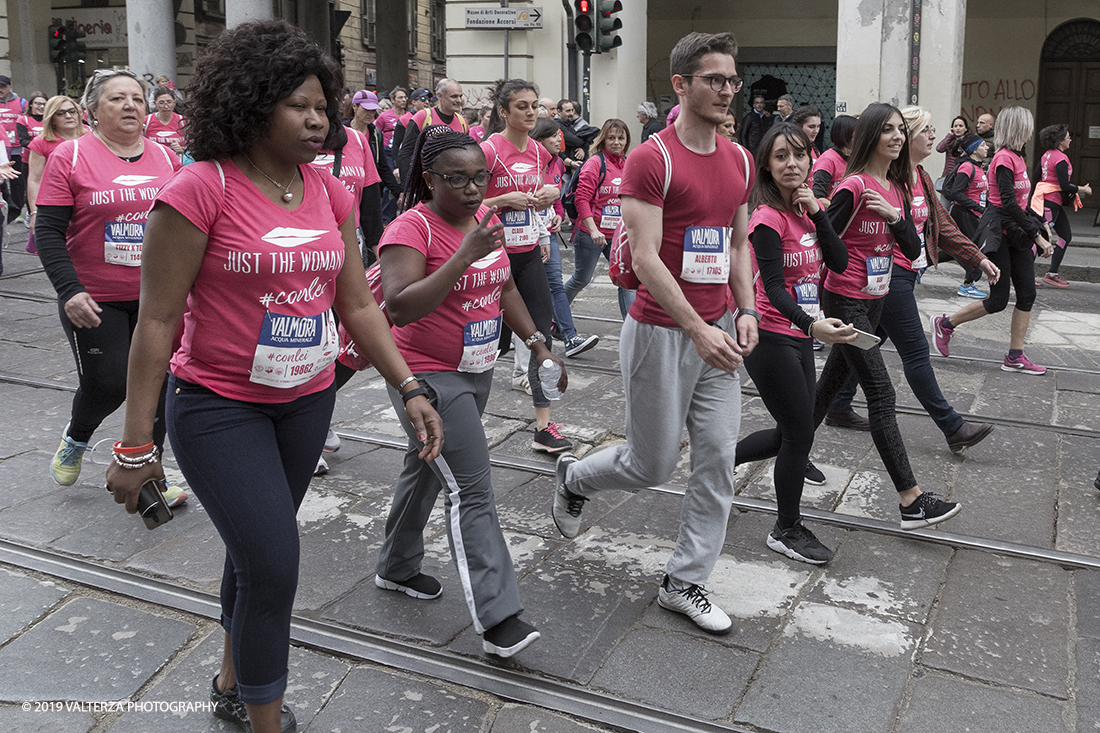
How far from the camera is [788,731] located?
9.91 feet

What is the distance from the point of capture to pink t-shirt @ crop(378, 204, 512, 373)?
342cm

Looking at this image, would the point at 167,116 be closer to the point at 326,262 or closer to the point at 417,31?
the point at 326,262

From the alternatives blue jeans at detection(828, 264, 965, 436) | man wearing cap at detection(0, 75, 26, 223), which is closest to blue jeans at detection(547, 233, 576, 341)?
blue jeans at detection(828, 264, 965, 436)

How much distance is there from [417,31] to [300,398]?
145ft

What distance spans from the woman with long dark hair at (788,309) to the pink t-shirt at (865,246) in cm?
48

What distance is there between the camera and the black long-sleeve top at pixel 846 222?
15.4 ft

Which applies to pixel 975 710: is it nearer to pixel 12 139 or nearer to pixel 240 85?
pixel 240 85

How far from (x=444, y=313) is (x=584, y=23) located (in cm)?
1163

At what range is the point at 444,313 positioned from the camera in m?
3.44

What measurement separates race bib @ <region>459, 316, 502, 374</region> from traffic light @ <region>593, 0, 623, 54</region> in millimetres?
11462

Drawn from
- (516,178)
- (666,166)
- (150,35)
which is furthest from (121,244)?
(150,35)

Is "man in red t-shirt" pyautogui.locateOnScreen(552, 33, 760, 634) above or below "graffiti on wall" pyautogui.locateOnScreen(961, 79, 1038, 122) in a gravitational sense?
below

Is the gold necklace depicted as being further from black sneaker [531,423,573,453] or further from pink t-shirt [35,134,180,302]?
black sneaker [531,423,573,453]

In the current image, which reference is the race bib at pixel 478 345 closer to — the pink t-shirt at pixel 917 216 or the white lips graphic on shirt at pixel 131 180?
the white lips graphic on shirt at pixel 131 180
